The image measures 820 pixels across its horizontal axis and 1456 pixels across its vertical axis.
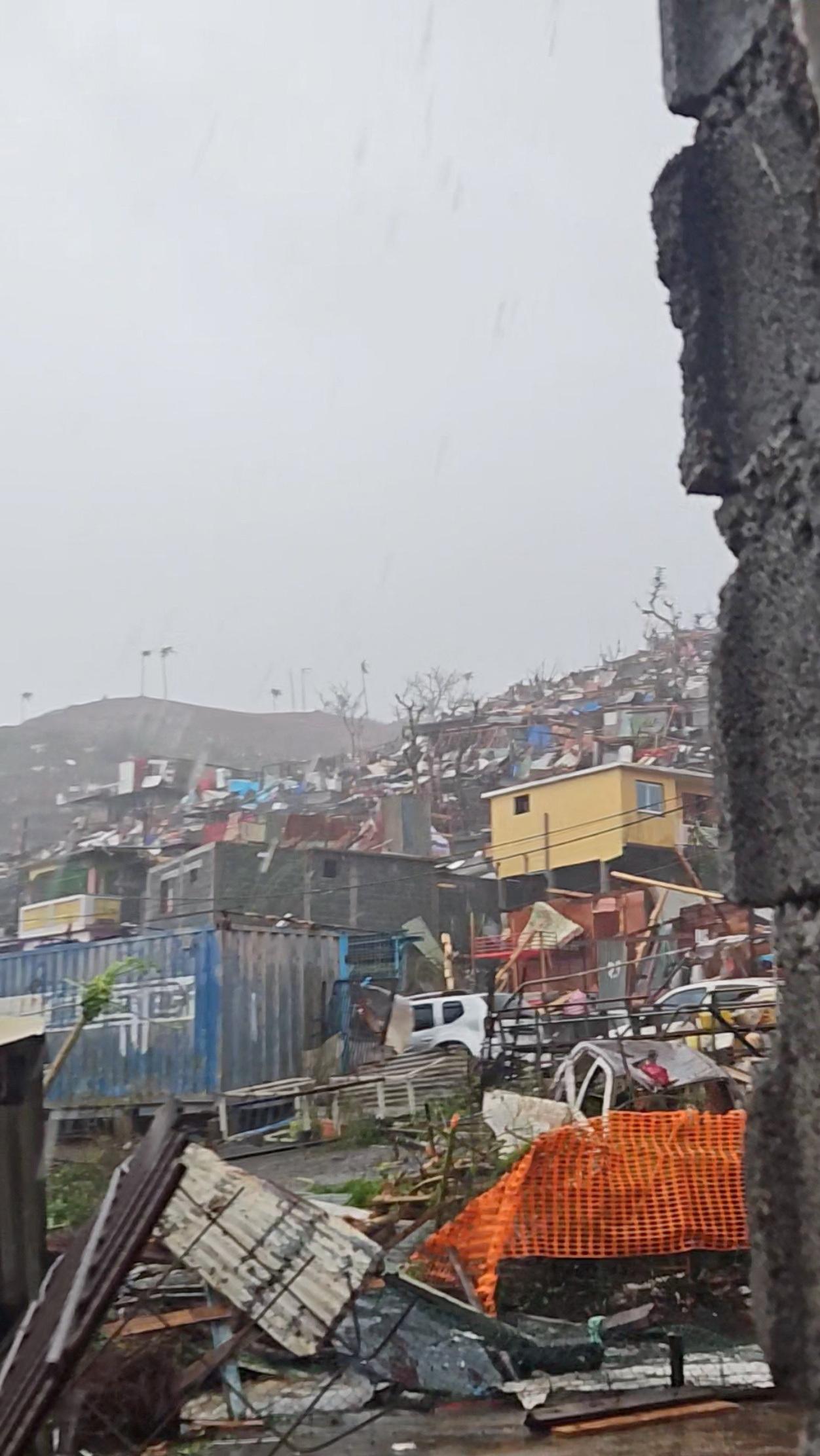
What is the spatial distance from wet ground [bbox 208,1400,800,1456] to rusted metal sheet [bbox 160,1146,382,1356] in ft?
1.61

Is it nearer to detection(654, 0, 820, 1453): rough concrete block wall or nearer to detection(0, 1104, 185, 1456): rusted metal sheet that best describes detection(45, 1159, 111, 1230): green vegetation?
detection(0, 1104, 185, 1456): rusted metal sheet

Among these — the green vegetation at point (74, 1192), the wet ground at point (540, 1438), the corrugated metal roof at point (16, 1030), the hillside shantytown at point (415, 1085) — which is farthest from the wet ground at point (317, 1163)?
the corrugated metal roof at point (16, 1030)

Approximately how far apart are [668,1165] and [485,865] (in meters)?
24.2

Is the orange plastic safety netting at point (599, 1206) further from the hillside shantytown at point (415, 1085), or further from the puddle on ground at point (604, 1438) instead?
the puddle on ground at point (604, 1438)

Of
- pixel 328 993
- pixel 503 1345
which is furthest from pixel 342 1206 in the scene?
pixel 328 993

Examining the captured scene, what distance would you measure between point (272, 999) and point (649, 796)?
14.0m

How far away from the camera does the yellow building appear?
29000 mm

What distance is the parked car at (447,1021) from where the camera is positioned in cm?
1809

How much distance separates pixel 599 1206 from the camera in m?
7.42

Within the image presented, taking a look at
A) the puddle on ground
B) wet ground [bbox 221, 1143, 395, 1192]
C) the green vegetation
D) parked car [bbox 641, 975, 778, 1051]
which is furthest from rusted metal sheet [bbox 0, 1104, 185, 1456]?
parked car [bbox 641, 975, 778, 1051]

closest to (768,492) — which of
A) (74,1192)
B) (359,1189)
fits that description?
(359,1189)

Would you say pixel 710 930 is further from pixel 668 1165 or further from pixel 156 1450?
pixel 156 1450

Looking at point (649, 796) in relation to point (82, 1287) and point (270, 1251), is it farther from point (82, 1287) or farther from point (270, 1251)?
point (82, 1287)

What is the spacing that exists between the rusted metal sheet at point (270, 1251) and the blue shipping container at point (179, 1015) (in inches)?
369
